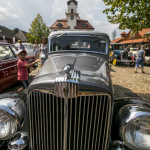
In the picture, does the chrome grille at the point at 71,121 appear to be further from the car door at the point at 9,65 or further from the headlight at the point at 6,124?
the car door at the point at 9,65

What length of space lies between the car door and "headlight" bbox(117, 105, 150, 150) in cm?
401

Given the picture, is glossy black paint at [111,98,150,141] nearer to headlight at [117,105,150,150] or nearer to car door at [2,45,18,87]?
headlight at [117,105,150,150]

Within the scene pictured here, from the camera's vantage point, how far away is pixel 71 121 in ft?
4.99

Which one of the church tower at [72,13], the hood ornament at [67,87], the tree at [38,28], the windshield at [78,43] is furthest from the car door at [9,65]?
the church tower at [72,13]

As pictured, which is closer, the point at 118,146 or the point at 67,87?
the point at 67,87

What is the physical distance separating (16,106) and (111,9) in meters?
6.50

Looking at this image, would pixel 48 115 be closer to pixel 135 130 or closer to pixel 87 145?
pixel 87 145

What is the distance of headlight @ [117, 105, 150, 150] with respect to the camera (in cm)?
139

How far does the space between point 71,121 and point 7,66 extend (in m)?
3.61

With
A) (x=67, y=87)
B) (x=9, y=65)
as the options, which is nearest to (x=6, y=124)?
(x=67, y=87)

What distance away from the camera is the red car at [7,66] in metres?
3.99

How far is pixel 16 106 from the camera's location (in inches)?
68.1

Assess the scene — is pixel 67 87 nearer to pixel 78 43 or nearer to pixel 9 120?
pixel 9 120

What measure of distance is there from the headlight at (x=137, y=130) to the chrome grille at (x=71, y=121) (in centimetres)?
21
